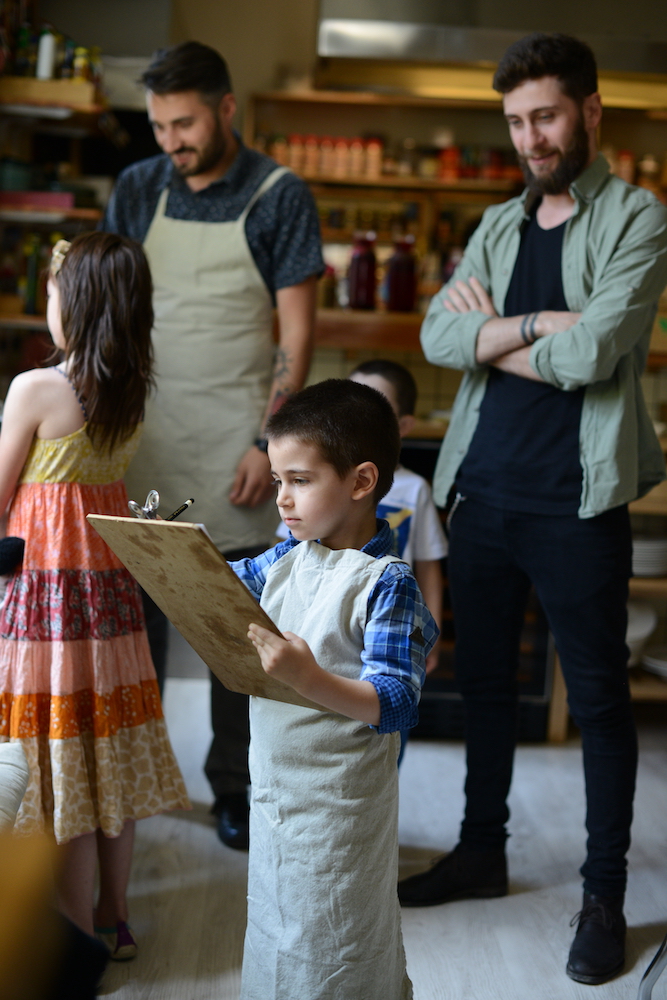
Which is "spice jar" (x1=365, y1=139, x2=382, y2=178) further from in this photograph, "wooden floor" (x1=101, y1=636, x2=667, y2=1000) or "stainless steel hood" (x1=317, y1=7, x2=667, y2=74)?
"wooden floor" (x1=101, y1=636, x2=667, y2=1000)

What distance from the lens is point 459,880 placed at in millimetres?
1895

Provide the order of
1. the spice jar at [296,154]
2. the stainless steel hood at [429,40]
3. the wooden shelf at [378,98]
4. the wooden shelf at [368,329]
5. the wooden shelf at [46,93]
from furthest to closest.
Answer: the spice jar at [296,154]
the wooden shelf at [378,98]
the stainless steel hood at [429,40]
the wooden shelf at [46,93]
the wooden shelf at [368,329]

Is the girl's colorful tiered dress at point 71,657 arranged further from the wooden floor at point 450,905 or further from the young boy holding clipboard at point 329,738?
the young boy holding clipboard at point 329,738

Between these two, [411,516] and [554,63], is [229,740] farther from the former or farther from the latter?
[554,63]

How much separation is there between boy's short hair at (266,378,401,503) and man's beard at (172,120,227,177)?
98cm

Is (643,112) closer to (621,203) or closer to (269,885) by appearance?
(621,203)

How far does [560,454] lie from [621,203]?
46 cm

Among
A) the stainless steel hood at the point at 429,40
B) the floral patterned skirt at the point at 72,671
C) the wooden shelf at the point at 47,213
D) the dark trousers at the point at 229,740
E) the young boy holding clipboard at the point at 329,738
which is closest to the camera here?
the young boy holding clipboard at the point at 329,738

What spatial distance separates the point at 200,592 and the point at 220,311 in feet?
3.76

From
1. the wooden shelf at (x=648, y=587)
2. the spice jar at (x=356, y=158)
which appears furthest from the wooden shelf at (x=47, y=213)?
the wooden shelf at (x=648, y=587)

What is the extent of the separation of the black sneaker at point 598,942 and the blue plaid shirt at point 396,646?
2.89ft

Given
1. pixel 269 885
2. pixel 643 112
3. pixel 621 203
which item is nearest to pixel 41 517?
pixel 269 885

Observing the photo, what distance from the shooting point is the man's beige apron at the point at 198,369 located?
6.59 feet

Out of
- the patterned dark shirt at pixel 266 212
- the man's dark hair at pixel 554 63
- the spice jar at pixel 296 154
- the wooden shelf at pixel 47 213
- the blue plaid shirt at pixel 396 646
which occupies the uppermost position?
the man's dark hair at pixel 554 63
